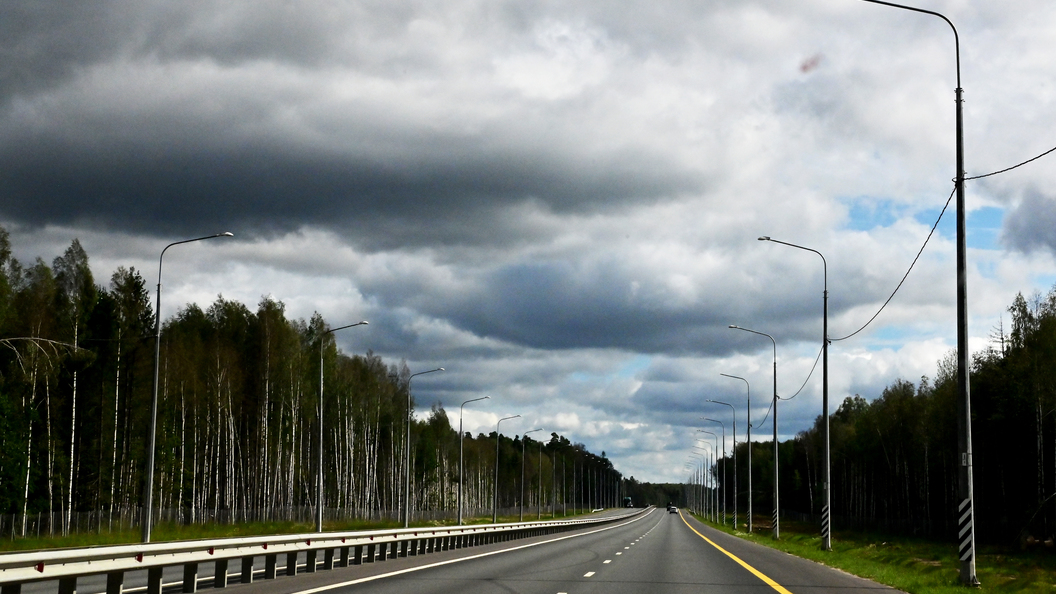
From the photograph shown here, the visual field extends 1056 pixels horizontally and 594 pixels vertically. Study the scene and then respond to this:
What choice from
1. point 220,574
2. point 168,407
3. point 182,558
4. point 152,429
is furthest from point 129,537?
point 182,558

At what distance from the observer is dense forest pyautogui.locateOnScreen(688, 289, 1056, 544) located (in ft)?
216

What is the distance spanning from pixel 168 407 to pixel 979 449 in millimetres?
56164

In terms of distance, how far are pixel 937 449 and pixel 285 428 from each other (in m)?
53.6

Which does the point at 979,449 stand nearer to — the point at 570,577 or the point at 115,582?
the point at 570,577

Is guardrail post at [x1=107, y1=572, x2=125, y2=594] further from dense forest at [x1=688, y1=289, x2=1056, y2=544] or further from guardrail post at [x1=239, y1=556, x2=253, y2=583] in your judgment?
dense forest at [x1=688, y1=289, x2=1056, y2=544]

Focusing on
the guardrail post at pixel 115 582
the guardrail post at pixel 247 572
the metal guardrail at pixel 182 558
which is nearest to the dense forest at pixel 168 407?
the metal guardrail at pixel 182 558

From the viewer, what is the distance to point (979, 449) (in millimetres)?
80812

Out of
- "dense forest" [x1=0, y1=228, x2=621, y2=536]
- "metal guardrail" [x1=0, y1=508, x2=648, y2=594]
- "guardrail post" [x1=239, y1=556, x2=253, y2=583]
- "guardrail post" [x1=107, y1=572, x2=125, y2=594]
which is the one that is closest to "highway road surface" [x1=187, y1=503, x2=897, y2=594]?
"guardrail post" [x1=239, y1=556, x2=253, y2=583]

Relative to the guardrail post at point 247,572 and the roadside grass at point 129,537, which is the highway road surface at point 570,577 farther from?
the roadside grass at point 129,537

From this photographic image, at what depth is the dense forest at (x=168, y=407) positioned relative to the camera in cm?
5472

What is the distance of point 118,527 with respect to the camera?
57.1 metres

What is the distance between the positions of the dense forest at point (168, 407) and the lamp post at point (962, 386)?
24.8 meters

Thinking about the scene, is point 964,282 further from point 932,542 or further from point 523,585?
point 932,542

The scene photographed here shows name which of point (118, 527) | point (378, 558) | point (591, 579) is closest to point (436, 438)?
point (118, 527)
